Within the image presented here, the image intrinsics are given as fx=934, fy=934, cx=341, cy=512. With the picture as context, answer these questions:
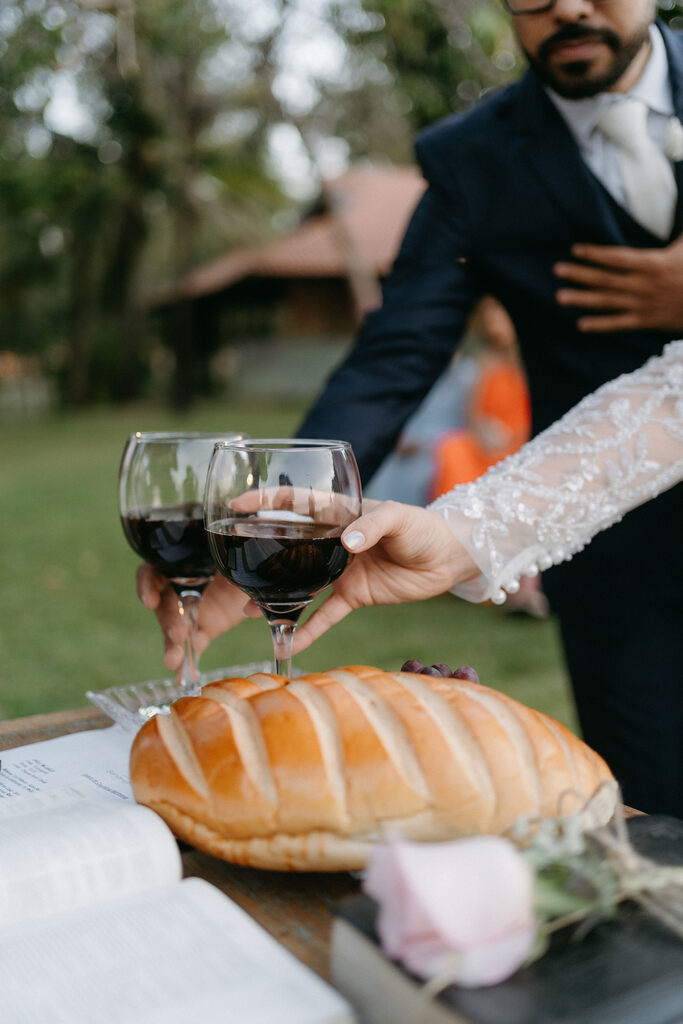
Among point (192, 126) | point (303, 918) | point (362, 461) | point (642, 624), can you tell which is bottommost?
point (642, 624)

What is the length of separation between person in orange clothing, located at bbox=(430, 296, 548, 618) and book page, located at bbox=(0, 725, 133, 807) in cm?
426

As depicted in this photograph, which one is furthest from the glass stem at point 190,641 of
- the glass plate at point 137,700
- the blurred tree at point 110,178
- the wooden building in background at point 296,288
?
the wooden building in background at point 296,288

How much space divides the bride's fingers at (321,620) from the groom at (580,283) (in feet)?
1.57

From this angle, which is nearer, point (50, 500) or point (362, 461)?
point (362, 461)

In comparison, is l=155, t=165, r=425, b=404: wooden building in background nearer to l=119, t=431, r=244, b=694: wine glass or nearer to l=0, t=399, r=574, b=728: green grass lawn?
l=0, t=399, r=574, b=728: green grass lawn

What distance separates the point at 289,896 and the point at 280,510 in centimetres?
42

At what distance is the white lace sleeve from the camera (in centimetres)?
151

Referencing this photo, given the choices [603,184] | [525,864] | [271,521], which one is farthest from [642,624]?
[525,864]

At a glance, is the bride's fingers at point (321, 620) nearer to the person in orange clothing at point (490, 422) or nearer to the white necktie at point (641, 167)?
the white necktie at point (641, 167)

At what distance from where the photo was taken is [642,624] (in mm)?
1989

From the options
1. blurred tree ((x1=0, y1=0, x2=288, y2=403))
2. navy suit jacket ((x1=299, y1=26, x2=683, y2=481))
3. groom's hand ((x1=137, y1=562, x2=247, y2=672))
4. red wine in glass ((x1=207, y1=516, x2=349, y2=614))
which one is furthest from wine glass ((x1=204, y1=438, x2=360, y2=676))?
blurred tree ((x1=0, y1=0, x2=288, y2=403))

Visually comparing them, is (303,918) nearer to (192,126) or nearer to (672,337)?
(672,337)

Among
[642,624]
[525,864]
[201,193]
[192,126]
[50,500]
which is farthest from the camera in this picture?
[201,193]

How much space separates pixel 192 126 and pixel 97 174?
616 centimetres
